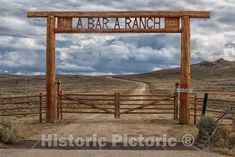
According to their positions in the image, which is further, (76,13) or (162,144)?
(76,13)

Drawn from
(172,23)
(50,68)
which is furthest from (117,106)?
(172,23)

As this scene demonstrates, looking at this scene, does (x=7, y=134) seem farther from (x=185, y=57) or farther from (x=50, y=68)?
(x=185, y=57)

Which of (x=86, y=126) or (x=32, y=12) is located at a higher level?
(x=32, y=12)

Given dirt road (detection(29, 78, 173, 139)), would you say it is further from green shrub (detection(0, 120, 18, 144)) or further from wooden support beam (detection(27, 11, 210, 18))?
wooden support beam (detection(27, 11, 210, 18))

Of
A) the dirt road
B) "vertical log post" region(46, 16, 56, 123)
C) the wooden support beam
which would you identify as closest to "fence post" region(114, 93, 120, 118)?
the dirt road

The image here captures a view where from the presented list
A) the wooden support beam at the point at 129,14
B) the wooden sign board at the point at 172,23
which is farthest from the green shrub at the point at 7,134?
the wooden sign board at the point at 172,23

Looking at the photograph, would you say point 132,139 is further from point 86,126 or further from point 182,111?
point 182,111

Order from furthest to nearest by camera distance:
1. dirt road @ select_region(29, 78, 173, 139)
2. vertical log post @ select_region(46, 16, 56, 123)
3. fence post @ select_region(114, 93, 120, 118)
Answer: fence post @ select_region(114, 93, 120, 118) → vertical log post @ select_region(46, 16, 56, 123) → dirt road @ select_region(29, 78, 173, 139)

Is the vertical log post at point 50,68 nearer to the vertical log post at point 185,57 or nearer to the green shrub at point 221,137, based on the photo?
the vertical log post at point 185,57

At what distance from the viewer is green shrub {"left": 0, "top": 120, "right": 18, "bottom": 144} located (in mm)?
15195

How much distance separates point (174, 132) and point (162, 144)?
364 centimetres

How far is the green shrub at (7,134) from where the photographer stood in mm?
15195

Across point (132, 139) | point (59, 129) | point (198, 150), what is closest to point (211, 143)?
point (198, 150)

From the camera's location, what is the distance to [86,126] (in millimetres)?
20828
